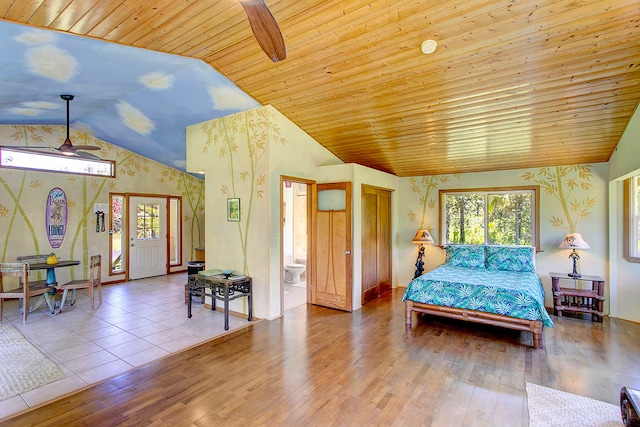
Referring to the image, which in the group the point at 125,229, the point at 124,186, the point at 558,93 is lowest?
the point at 125,229

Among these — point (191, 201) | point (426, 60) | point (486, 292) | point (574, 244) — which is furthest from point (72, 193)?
point (574, 244)

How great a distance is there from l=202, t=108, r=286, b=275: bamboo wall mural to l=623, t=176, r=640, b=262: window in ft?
16.2

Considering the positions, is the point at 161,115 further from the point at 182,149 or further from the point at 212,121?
the point at 182,149

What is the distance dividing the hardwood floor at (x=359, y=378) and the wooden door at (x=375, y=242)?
4.43ft

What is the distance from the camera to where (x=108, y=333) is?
156 inches

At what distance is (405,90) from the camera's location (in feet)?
12.0

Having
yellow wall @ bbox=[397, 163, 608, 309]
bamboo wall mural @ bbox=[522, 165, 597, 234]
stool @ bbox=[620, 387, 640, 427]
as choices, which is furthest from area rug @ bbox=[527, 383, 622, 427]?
bamboo wall mural @ bbox=[522, 165, 597, 234]

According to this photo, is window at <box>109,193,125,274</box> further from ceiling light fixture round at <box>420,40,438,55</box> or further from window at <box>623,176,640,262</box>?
window at <box>623,176,640,262</box>

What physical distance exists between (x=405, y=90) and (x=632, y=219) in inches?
148

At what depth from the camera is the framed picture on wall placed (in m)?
4.84

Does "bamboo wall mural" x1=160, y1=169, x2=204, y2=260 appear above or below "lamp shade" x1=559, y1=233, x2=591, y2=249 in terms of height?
above

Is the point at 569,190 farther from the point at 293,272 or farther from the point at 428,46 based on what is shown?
the point at 293,272

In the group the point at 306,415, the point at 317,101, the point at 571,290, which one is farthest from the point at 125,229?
the point at 571,290

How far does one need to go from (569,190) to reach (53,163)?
9162 millimetres
